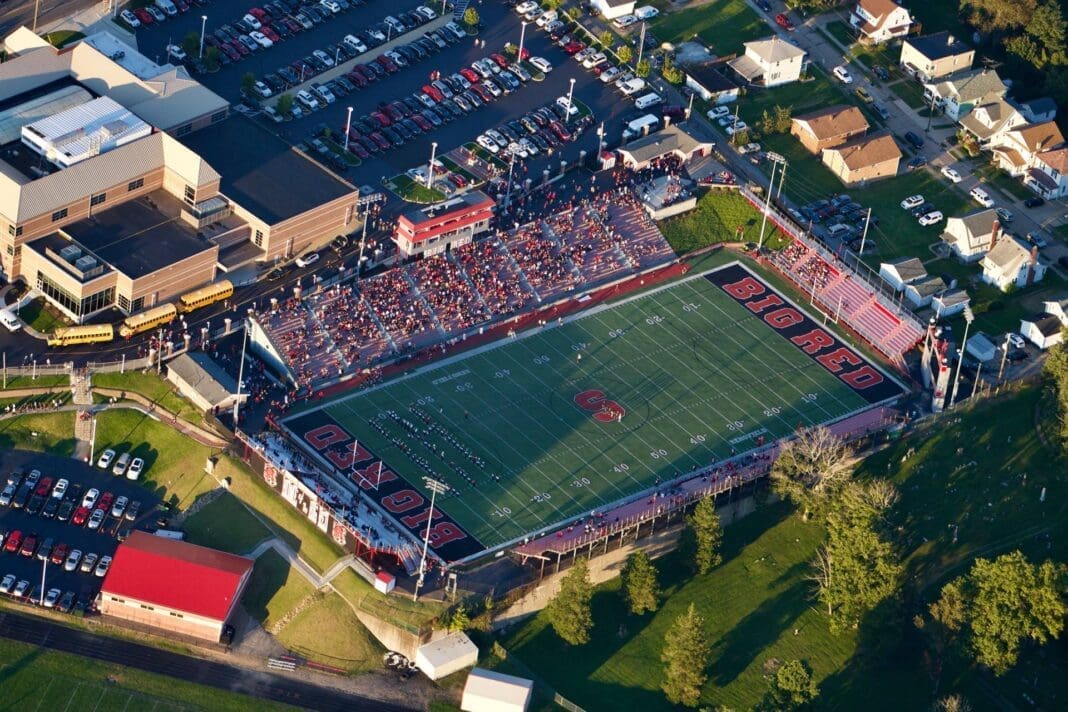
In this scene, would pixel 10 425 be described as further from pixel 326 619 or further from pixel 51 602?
pixel 326 619

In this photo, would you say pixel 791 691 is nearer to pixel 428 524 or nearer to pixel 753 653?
pixel 753 653

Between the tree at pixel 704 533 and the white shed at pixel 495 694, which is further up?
the tree at pixel 704 533

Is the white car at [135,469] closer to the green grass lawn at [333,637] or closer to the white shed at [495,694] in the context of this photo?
the green grass lawn at [333,637]

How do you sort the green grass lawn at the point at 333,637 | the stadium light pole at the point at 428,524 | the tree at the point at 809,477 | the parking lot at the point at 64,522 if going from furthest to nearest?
the tree at the point at 809,477 → the parking lot at the point at 64,522 → the green grass lawn at the point at 333,637 → the stadium light pole at the point at 428,524

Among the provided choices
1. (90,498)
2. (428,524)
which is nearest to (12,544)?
(90,498)

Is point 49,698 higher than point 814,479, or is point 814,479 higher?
point 814,479

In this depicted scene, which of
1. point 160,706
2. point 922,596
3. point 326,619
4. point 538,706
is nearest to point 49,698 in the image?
point 160,706

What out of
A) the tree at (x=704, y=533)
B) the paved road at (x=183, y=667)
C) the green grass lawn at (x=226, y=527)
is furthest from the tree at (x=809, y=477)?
the green grass lawn at (x=226, y=527)
